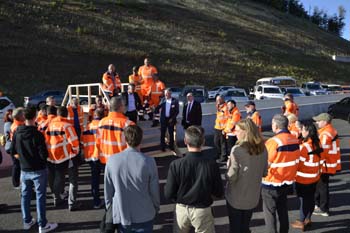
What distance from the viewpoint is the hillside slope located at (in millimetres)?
35978

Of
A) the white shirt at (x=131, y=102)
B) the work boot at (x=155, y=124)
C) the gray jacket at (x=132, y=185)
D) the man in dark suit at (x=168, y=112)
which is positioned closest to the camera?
the gray jacket at (x=132, y=185)

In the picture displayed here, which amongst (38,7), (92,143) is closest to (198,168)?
(92,143)

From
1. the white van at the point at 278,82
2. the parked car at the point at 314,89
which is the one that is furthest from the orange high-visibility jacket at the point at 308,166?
the parked car at the point at 314,89

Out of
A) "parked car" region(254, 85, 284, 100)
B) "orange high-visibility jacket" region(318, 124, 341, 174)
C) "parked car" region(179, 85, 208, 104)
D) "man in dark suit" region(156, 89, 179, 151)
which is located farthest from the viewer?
"parked car" region(254, 85, 284, 100)

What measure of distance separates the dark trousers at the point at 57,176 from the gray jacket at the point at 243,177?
3.39m

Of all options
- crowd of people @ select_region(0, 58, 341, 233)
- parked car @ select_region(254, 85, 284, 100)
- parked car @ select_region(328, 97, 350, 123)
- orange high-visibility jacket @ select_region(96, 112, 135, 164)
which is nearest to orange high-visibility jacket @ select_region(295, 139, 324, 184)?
crowd of people @ select_region(0, 58, 341, 233)

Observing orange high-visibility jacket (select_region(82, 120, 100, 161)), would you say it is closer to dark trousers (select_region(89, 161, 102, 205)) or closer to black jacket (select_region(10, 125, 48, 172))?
dark trousers (select_region(89, 161, 102, 205))

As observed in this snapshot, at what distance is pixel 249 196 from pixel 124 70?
3510 centimetres

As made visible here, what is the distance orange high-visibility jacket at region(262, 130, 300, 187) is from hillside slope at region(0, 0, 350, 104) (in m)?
26.7

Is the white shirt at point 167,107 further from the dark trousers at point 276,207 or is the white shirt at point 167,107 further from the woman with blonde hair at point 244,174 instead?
the woman with blonde hair at point 244,174

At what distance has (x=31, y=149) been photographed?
5461mm

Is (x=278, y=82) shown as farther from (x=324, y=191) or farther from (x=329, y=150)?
(x=324, y=191)

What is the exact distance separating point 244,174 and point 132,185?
50.9 inches

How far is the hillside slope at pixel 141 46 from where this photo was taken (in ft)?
118
